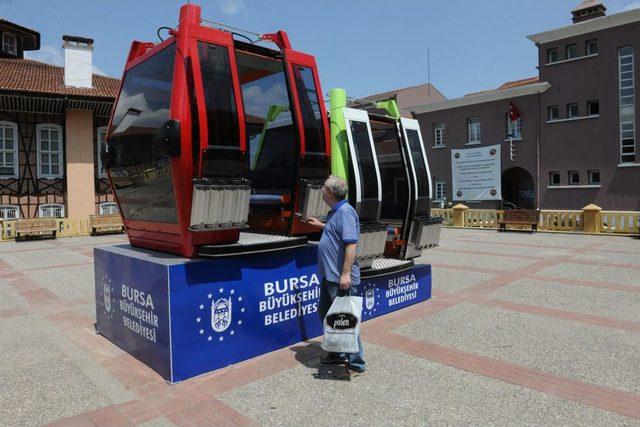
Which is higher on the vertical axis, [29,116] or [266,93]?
[29,116]

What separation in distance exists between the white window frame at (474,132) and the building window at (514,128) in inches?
72.1

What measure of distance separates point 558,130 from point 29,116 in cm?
2639

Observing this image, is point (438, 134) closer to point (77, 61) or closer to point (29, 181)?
point (77, 61)

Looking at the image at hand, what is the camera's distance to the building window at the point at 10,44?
95.3ft

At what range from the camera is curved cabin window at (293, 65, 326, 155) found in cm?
540

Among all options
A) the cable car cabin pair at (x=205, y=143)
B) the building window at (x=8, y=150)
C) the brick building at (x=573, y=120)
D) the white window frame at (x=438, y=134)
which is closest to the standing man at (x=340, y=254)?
the cable car cabin pair at (x=205, y=143)

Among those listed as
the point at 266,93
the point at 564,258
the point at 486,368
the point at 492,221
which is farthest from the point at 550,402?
the point at 492,221

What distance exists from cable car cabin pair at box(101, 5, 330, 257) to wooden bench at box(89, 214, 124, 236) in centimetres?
1714

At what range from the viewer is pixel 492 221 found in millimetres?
21797

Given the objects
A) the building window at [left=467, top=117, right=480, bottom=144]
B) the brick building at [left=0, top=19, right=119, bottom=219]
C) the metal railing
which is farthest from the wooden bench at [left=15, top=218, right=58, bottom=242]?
the building window at [left=467, top=117, right=480, bottom=144]

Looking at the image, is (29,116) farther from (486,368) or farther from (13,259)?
(486,368)

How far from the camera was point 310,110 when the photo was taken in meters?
5.50

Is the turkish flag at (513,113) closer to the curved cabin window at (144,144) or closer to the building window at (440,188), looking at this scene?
the building window at (440,188)

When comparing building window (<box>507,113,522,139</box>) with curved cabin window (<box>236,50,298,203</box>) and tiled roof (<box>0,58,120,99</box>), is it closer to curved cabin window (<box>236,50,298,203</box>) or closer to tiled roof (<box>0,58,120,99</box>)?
tiled roof (<box>0,58,120,99</box>)
